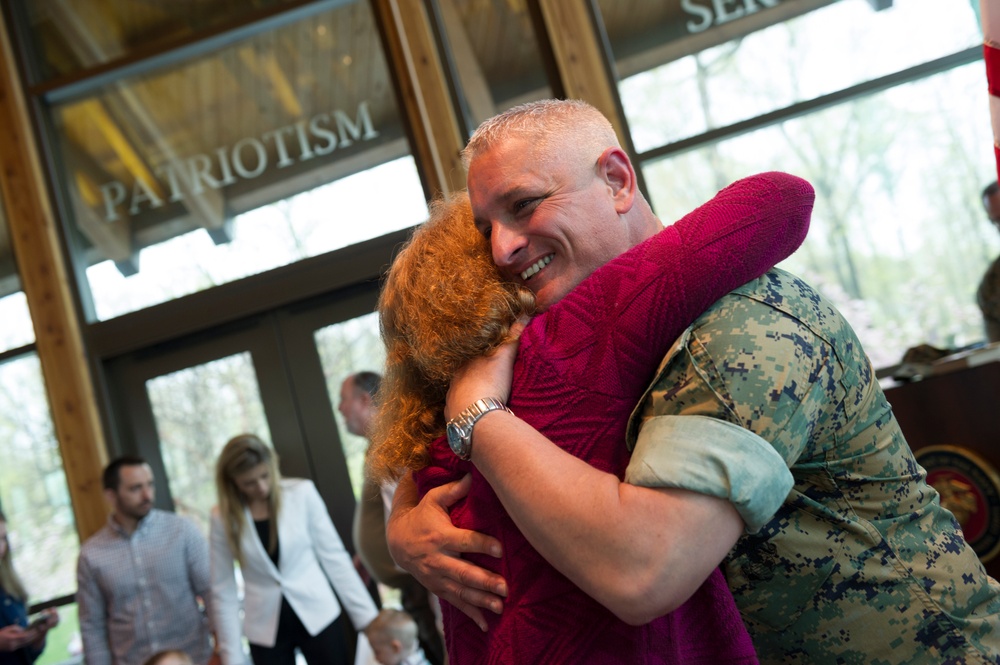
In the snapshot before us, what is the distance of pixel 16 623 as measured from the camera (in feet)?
15.4

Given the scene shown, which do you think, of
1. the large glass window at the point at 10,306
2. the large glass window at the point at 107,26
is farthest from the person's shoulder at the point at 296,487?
the large glass window at the point at 107,26

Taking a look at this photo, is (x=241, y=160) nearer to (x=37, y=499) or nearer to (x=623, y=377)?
(x=37, y=499)

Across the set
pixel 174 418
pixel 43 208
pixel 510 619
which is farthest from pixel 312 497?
pixel 510 619

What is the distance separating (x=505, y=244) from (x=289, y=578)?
3.59 metres

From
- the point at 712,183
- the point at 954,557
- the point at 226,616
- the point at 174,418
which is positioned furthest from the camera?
the point at 174,418

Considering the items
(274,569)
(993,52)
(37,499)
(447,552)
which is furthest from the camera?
(37,499)

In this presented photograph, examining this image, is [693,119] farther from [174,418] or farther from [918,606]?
[918,606]

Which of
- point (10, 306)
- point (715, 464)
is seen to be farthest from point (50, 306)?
point (715, 464)

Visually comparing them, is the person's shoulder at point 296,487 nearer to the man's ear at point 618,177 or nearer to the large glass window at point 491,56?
the large glass window at point 491,56

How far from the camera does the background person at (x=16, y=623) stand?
4.51 metres

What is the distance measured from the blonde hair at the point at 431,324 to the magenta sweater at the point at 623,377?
0.37 feet

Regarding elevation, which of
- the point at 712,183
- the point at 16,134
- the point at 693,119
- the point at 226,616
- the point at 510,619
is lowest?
the point at 226,616

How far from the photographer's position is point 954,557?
43.5 inches

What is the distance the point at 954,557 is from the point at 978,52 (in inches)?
170
